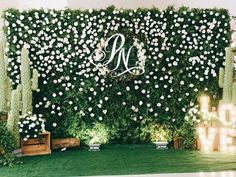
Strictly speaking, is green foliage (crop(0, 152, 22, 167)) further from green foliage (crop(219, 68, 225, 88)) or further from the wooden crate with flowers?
green foliage (crop(219, 68, 225, 88))

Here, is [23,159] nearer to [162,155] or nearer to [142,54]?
[162,155]

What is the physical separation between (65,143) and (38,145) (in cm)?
62

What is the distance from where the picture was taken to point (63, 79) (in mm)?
8859

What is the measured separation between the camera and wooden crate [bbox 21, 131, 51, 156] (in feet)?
27.0

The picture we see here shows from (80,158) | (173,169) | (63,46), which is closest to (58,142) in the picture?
(80,158)

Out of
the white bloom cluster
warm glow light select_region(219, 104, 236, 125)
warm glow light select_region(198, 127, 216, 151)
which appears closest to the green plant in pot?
the white bloom cluster

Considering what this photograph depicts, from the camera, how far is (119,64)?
8.88m

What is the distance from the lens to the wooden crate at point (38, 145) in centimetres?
824

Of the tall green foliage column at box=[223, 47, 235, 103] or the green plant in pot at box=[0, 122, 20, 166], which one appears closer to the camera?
the green plant in pot at box=[0, 122, 20, 166]

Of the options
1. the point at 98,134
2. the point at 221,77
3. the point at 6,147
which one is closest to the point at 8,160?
the point at 6,147

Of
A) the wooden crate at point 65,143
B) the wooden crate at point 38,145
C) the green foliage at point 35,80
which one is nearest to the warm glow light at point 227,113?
the wooden crate at point 65,143

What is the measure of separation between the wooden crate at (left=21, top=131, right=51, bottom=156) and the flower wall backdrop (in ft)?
1.73

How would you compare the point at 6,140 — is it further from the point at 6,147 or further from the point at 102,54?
the point at 102,54

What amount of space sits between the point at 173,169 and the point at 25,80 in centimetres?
322
